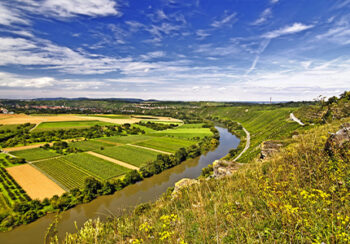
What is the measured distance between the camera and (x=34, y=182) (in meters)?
38.0

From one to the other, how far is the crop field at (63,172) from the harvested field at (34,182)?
5.09ft

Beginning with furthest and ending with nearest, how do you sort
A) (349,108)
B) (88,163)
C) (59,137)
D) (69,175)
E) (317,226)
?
1. (59,137)
2. (88,163)
3. (349,108)
4. (69,175)
5. (317,226)

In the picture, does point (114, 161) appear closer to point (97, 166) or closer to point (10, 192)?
point (97, 166)

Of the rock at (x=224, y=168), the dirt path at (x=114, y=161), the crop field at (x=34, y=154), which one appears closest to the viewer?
the rock at (x=224, y=168)

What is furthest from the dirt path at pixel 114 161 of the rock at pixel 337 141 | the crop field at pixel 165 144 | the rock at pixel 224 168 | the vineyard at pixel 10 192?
the rock at pixel 337 141

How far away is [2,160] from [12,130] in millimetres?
47182

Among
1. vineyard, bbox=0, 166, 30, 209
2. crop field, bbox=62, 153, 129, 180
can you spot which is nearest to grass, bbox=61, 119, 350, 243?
vineyard, bbox=0, 166, 30, 209

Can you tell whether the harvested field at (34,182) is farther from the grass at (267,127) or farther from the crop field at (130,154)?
the grass at (267,127)

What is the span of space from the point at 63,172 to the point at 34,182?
6.72m

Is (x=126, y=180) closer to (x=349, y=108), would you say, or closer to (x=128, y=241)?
(x=128, y=241)

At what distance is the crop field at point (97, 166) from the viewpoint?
43.3 metres

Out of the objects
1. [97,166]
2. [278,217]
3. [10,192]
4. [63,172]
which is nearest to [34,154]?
[63,172]

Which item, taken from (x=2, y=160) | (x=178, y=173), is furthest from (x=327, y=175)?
(x=2, y=160)

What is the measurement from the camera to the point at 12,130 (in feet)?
282
